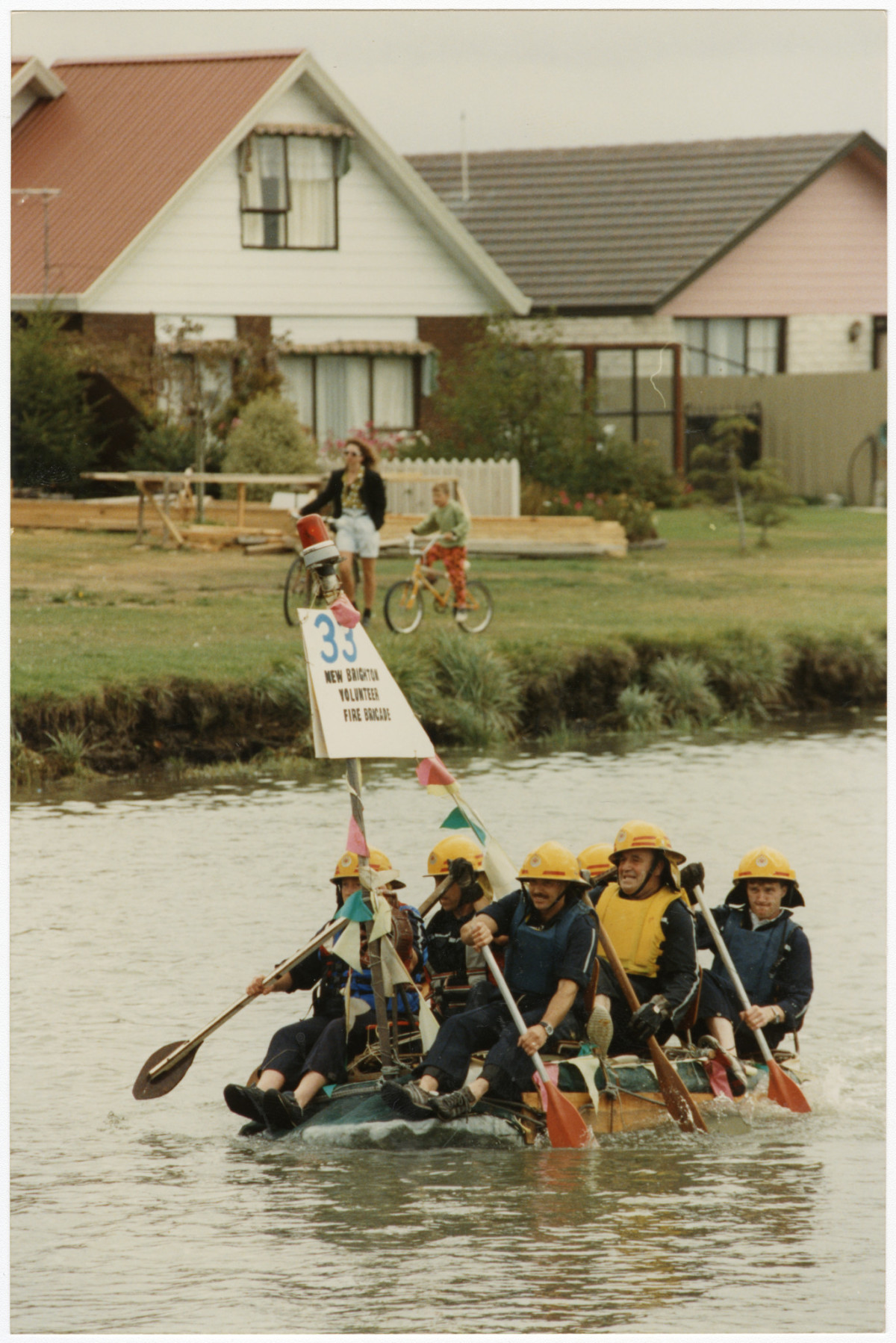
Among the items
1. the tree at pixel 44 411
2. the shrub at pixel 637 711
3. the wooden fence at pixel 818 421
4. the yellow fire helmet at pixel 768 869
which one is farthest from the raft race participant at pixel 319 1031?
the wooden fence at pixel 818 421

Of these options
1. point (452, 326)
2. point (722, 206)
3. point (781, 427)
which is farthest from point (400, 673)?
point (722, 206)

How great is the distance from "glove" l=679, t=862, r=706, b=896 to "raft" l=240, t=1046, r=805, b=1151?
2.89ft

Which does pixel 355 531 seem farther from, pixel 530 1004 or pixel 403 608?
pixel 530 1004

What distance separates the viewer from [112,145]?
30562mm

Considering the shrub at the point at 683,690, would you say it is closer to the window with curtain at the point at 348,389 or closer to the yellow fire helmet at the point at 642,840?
the yellow fire helmet at the point at 642,840

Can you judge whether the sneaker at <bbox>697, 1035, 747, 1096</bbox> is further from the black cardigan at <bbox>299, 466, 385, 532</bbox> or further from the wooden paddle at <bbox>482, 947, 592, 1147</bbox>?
the black cardigan at <bbox>299, 466, 385, 532</bbox>

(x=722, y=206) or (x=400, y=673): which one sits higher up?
(x=722, y=206)

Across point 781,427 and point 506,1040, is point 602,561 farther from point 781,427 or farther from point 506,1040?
point 506,1040

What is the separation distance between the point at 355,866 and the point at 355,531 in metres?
10.3

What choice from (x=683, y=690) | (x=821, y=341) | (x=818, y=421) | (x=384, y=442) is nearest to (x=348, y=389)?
(x=384, y=442)

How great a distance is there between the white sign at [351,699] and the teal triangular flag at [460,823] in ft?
2.49

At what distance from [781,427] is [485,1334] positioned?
2968 centimetres

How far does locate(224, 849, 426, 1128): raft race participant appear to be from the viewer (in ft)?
30.1

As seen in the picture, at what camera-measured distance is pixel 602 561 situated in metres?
26.2
